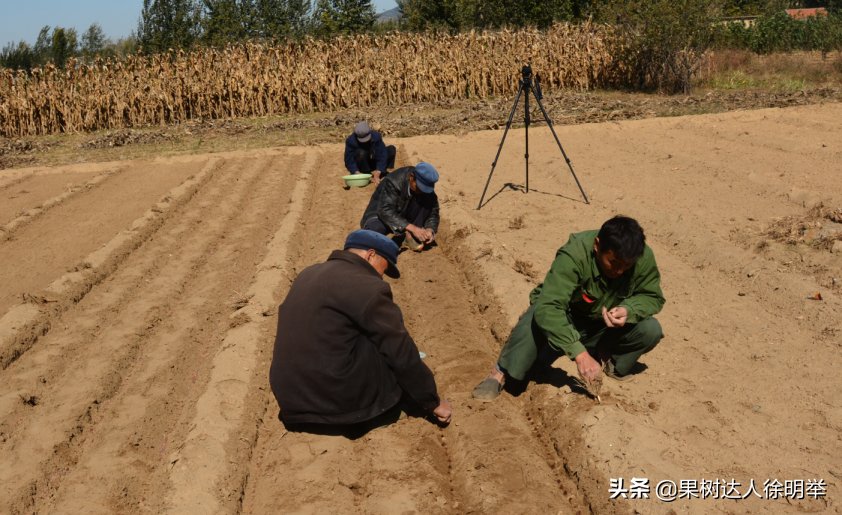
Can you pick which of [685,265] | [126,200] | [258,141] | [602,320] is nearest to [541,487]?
[602,320]

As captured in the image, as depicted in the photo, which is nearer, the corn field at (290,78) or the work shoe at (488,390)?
the work shoe at (488,390)

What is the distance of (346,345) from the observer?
3.33 m

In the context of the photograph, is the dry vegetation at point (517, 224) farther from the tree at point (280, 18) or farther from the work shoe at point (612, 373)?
the tree at point (280, 18)

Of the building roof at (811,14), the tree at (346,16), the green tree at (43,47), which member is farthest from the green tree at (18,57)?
the building roof at (811,14)

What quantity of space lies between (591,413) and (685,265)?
3.32m

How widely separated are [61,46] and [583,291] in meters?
48.2

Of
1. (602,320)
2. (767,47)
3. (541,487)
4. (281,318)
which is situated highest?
(767,47)

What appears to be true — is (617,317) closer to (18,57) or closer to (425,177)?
(425,177)

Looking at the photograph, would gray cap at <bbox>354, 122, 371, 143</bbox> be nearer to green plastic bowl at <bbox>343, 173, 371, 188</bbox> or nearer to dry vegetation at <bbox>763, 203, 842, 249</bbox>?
green plastic bowl at <bbox>343, 173, 371, 188</bbox>

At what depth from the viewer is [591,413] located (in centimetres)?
380

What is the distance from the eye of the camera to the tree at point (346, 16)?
4022 centimetres

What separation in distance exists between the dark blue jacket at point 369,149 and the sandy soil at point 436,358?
537 mm

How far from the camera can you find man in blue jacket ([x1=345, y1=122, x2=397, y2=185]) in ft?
31.0

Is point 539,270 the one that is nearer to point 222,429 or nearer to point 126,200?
point 222,429
